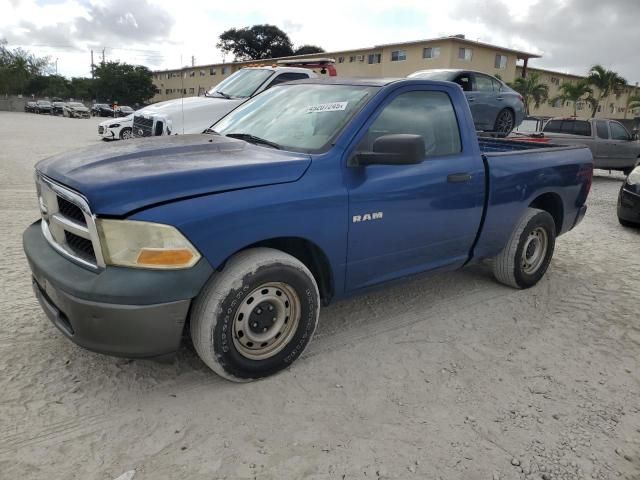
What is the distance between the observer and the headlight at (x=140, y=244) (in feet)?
7.98

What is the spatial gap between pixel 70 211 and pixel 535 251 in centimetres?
406

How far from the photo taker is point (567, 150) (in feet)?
16.2

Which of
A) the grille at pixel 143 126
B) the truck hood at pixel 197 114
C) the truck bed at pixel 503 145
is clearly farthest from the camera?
the grille at pixel 143 126

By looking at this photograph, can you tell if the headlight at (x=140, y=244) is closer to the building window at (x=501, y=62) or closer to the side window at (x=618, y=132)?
the side window at (x=618, y=132)

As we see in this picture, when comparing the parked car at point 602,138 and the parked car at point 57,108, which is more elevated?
the parked car at point 57,108

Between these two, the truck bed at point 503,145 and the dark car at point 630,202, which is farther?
the dark car at point 630,202

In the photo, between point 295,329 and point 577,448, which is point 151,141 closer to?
point 295,329

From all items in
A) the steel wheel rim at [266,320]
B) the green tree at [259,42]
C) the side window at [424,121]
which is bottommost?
the steel wheel rim at [266,320]

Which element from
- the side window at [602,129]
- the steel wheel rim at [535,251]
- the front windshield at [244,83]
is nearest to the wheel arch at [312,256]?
the steel wheel rim at [535,251]

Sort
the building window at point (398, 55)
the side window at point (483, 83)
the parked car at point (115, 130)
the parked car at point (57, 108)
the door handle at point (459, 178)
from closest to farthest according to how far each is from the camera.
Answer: the door handle at point (459, 178) → the side window at point (483, 83) → the parked car at point (115, 130) → the building window at point (398, 55) → the parked car at point (57, 108)

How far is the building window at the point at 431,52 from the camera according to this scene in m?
41.3

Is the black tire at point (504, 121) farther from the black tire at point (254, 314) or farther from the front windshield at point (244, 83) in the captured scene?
the black tire at point (254, 314)

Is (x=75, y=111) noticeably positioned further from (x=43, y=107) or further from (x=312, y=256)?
(x=312, y=256)

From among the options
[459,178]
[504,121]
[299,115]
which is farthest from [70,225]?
[504,121]
